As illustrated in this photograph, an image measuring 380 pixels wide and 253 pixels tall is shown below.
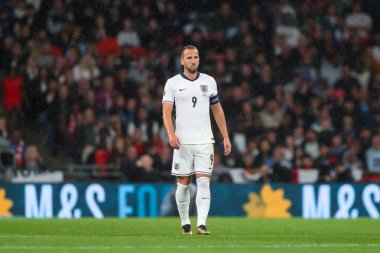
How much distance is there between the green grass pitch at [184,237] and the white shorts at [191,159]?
2.54 ft

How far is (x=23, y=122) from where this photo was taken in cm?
2355

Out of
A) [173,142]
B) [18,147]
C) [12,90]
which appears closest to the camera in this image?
[173,142]

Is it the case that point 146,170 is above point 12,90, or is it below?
below

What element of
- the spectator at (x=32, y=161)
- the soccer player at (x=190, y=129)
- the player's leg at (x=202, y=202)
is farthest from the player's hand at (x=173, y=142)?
the spectator at (x=32, y=161)

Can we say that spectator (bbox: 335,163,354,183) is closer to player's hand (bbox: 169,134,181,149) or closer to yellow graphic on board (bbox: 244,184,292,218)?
yellow graphic on board (bbox: 244,184,292,218)

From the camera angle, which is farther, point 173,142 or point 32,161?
point 32,161

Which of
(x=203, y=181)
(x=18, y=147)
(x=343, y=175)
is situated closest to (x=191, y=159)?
(x=203, y=181)

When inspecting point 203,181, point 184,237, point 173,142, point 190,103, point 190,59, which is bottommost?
point 184,237

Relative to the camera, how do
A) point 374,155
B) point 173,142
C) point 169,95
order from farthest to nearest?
1. point 374,155
2. point 169,95
3. point 173,142

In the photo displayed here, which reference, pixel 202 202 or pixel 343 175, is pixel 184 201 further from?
pixel 343 175

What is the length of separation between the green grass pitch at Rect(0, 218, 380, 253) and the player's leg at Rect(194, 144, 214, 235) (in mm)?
248

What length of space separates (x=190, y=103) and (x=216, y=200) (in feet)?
27.7

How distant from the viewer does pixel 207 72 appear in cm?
2511

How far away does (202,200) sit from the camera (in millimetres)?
13641
